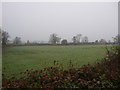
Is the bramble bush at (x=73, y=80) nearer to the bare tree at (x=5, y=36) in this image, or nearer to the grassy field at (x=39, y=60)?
the grassy field at (x=39, y=60)

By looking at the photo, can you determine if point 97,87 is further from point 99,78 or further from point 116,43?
point 116,43

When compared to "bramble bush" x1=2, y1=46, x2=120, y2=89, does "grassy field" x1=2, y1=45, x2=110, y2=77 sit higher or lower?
higher

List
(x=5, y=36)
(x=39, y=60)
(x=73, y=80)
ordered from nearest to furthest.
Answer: (x=73, y=80) < (x=39, y=60) < (x=5, y=36)

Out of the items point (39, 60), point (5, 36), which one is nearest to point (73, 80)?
point (39, 60)

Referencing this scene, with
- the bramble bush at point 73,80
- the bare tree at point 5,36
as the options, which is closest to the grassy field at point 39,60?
the bramble bush at point 73,80

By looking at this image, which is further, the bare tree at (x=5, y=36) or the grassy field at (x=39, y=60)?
the bare tree at (x=5, y=36)

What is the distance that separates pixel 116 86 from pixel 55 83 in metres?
1.38

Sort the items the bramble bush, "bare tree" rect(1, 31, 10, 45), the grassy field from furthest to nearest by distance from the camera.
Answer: "bare tree" rect(1, 31, 10, 45) → the grassy field → the bramble bush

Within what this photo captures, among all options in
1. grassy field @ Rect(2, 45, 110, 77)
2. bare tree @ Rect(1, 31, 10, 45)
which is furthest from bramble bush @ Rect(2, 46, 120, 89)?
bare tree @ Rect(1, 31, 10, 45)

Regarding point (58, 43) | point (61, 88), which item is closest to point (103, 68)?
point (61, 88)

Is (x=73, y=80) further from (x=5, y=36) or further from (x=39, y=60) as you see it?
(x=5, y=36)

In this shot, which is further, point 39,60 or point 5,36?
point 5,36

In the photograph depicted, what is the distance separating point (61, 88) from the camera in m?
2.71

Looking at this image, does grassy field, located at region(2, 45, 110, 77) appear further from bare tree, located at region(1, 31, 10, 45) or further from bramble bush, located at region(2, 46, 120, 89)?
bare tree, located at region(1, 31, 10, 45)
